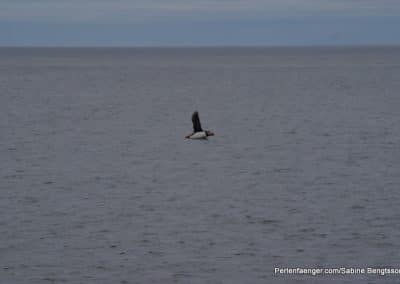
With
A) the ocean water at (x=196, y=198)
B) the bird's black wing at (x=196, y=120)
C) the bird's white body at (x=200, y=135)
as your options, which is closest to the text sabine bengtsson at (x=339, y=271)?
the ocean water at (x=196, y=198)

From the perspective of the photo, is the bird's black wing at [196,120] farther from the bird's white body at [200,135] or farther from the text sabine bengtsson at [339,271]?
the text sabine bengtsson at [339,271]

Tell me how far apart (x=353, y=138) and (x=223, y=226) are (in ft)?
75.1

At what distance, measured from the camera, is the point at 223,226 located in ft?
84.9

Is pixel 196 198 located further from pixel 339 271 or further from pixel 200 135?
pixel 200 135

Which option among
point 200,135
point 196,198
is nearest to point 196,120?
point 200,135

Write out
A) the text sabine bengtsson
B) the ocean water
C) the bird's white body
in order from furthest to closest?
the bird's white body → the ocean water → the text sabine bengtsson

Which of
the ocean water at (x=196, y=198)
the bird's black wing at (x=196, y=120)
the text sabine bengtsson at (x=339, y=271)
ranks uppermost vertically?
the bird's black wing at (x=196, y=120)

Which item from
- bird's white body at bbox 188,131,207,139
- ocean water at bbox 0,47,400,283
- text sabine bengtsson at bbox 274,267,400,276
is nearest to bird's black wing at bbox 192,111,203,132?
bird's white body at bbox 188,131,207,139

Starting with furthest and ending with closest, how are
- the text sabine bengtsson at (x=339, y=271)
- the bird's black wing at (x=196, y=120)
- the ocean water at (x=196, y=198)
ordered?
the bird's black wing at (x=196, y=120) → the ocean water at (x=196, y=198) → the text sabine bengtsson at (x=339, y=271)

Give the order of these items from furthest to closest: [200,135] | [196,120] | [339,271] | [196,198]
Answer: [200,135]
[196,120]
[196,198]
[339,271]

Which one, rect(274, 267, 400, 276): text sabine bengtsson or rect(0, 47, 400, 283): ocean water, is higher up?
rect(0, 47, 400, 283): ocean water

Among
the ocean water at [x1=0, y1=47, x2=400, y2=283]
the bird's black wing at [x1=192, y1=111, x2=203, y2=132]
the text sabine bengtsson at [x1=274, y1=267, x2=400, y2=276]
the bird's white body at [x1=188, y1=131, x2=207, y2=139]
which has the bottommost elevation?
the text sabine bengtsson at [x1=274, y1=267, x2=400, y2=276]

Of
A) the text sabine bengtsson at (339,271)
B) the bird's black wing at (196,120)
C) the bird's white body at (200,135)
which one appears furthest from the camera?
the bird's white body at (200,135)

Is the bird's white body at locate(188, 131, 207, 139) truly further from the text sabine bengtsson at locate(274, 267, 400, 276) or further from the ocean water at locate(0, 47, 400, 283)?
the text sabine bengtsson at locate(274, 267, 400, 276)
